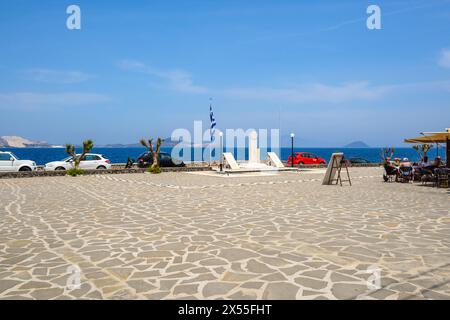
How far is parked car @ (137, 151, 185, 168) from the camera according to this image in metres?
24.7

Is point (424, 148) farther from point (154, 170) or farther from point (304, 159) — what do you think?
point (154, 170)

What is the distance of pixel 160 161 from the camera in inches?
1009

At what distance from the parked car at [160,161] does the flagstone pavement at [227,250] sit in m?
15.1

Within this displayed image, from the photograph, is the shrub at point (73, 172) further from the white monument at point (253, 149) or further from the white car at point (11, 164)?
the white monument at point (253, 149)

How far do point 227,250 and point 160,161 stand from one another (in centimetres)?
2102

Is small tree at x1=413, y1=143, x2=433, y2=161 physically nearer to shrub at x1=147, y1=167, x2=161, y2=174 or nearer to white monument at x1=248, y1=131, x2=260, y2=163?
white monument at x1=248, y1=131, x2=260, y2=163

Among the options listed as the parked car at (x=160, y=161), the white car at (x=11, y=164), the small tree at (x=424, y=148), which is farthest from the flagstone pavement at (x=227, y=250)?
the small tree at (x=424, y=148)

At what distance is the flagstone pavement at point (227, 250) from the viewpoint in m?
3.80

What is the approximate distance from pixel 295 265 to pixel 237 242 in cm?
132

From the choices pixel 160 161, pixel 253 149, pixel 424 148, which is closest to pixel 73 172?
pixel 160 161

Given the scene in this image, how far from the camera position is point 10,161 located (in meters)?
20.3

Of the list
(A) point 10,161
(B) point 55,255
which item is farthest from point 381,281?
(A) point 10,161

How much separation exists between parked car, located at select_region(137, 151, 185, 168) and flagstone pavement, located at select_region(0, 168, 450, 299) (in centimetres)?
1513
